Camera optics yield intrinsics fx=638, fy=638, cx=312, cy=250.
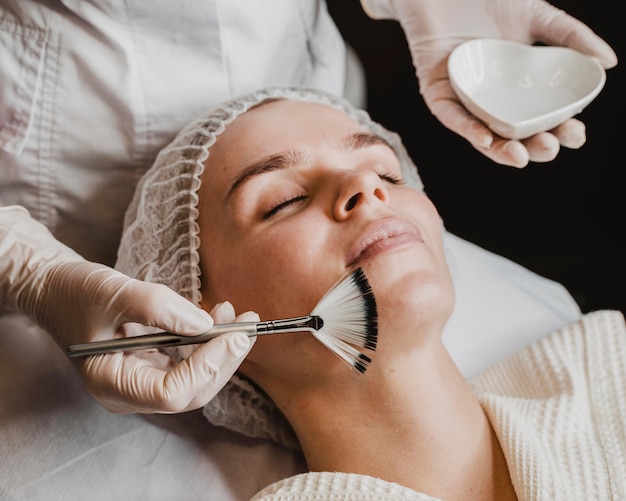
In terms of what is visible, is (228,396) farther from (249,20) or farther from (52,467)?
(249,20)

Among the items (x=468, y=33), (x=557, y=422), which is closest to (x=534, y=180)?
(x=468, y=33)

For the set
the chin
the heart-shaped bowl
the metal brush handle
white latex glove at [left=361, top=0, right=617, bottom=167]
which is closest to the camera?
the metal brush handle

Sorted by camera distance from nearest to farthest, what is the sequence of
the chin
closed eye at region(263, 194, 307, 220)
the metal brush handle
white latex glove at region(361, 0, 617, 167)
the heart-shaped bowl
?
the metal brush handle, the chin, closed eye at region(263, 194, 307, 220), the heart-shaped bowl, white latex glove at region(361, 0, 617, 167)

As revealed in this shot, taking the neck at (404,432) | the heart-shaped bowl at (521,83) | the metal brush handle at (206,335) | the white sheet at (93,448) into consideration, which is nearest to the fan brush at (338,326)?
the metal brush handle at (206,335)

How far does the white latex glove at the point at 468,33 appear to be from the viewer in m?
1.36

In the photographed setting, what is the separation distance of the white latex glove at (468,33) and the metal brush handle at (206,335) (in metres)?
0.62

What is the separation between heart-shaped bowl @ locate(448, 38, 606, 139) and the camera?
1259mm

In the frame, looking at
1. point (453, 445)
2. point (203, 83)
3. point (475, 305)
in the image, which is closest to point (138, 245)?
point (203, 83)

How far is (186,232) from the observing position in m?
1.23

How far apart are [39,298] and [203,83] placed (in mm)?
615

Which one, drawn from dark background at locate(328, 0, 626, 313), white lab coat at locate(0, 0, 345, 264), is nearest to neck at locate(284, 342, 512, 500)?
dark background at locate(328, 0, 626, 313)

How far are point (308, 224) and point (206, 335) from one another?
0.27 meters

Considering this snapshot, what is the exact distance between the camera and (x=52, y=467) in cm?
123

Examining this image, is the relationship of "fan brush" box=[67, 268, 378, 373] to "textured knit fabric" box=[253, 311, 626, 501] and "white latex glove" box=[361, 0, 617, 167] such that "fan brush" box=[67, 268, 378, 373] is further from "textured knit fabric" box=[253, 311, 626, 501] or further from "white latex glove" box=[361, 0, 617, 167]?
"white latex glove" box=[361, 0, 617, 167]
